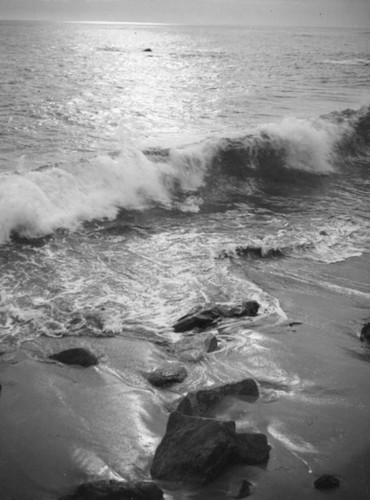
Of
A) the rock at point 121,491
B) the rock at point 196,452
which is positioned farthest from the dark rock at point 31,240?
the rock at point 121,491

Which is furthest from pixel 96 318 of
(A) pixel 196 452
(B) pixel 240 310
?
(A) pixel 196 452

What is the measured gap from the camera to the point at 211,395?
4062 millimetres

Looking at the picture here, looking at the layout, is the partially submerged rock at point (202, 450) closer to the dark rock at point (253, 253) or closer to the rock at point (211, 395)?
the rock at point (211, 395)

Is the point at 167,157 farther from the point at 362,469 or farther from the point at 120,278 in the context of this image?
the point at 362,469

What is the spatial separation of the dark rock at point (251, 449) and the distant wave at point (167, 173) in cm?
577

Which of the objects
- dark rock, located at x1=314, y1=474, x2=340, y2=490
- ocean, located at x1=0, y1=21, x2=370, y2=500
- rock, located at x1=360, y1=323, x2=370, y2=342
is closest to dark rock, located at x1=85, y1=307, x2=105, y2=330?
ocean, located at x1=0, y1=21, x2=370, y2=500

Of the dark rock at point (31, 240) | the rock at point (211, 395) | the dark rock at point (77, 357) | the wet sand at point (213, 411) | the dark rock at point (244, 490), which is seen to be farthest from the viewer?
the dark rock at point (31, 240)

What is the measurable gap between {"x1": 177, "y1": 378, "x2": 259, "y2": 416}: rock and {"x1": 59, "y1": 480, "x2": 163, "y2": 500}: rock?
829 mm

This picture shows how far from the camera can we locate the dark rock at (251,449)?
3.40 metres

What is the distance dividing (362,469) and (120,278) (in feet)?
13.3

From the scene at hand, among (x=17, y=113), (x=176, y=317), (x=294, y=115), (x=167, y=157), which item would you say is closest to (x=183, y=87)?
(x=294, y=115)

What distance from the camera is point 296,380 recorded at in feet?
14.7

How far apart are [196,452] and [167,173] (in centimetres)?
887

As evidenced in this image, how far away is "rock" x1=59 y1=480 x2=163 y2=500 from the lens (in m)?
3.06
